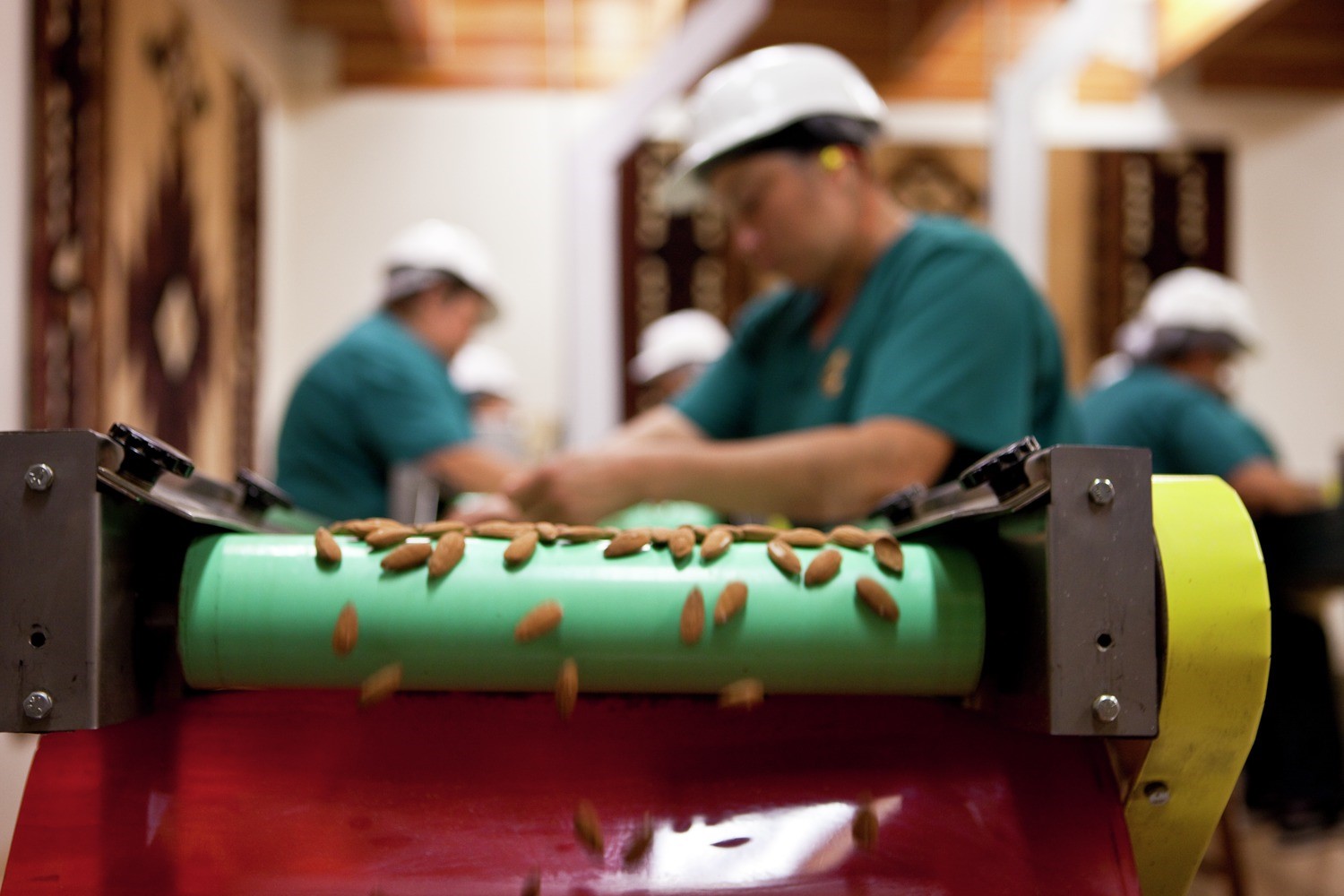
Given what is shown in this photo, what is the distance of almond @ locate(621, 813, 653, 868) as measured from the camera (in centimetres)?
69

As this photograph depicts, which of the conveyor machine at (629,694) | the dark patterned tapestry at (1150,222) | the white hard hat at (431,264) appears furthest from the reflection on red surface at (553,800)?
the dark patterned tapestry at (1150,222)

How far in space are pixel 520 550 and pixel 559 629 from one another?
57 mm

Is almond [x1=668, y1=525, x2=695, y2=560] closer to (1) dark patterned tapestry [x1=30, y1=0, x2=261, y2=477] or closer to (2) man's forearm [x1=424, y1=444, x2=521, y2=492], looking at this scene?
(2) man's forearm [x1=424, y1=444, x2=521, y2=492]

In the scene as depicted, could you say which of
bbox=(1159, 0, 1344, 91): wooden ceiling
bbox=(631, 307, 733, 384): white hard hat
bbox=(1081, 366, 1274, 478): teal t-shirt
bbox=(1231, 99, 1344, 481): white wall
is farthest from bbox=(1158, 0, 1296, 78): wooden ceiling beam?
bbox=(631, 307, 733, 384): white hard hat

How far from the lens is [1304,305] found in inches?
205

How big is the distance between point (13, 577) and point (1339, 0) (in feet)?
16.4

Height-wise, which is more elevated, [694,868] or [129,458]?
[129,458]

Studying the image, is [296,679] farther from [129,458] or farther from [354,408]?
[354,408]

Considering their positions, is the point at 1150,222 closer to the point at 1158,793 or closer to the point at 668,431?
the point at 668,431

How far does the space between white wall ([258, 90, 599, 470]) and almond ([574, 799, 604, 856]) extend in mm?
4460

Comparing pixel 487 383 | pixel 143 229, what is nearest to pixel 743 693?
pixel 143 229

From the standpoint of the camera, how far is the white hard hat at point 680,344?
415cm

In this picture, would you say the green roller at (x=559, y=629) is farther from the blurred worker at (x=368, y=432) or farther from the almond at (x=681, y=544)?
the blurred worker at (x=368, y=432)

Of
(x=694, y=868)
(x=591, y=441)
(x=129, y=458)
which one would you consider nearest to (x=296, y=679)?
(x=129, y=458)
